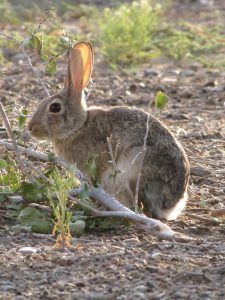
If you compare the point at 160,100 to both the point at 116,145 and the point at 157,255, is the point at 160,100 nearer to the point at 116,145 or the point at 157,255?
the point at 116,145

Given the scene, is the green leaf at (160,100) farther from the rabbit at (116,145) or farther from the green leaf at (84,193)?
the green leaf at (84,193)

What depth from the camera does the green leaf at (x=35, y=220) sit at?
203 inches

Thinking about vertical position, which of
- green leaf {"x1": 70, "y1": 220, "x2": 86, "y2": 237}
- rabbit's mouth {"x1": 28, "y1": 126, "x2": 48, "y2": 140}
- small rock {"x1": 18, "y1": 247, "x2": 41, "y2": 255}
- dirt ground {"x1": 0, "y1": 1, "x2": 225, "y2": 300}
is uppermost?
rabbit's mouth {"x1": 28, "y1": 126, "x2": 48, "y2": 140}

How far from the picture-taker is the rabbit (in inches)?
219

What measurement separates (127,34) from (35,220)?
498cm

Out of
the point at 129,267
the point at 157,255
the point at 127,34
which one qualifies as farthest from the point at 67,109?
the point at 127,34

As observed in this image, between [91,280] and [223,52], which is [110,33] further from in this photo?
[91,280]

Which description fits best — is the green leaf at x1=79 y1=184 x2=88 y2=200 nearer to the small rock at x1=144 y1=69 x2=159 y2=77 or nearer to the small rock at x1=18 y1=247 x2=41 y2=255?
the small rock at x1=18 y1=247 x2=41 y2=255

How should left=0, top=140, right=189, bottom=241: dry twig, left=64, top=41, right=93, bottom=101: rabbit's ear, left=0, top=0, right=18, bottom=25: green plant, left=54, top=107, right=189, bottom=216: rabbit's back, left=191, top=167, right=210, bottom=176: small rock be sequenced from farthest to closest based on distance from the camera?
left=0, top=0, right=18, bottom=25: green plant < left=191, top=167, right=210, bottom=176: small rock < left=64, top=41, right=93, bottom=101: rabbit's ear < left=54, top=107, right=189, bottom=216: rabbit's back < left=0, top=140, right=189, bottom=241: dry twig

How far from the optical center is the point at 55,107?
6.11 metres

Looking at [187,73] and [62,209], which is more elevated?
[187,73]

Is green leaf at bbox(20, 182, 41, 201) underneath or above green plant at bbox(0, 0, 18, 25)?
underneath

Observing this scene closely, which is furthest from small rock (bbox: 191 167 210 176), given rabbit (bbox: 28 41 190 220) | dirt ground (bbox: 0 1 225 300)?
rabbit (bbox: 28 41 190 220)

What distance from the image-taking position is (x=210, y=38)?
34.6ft
